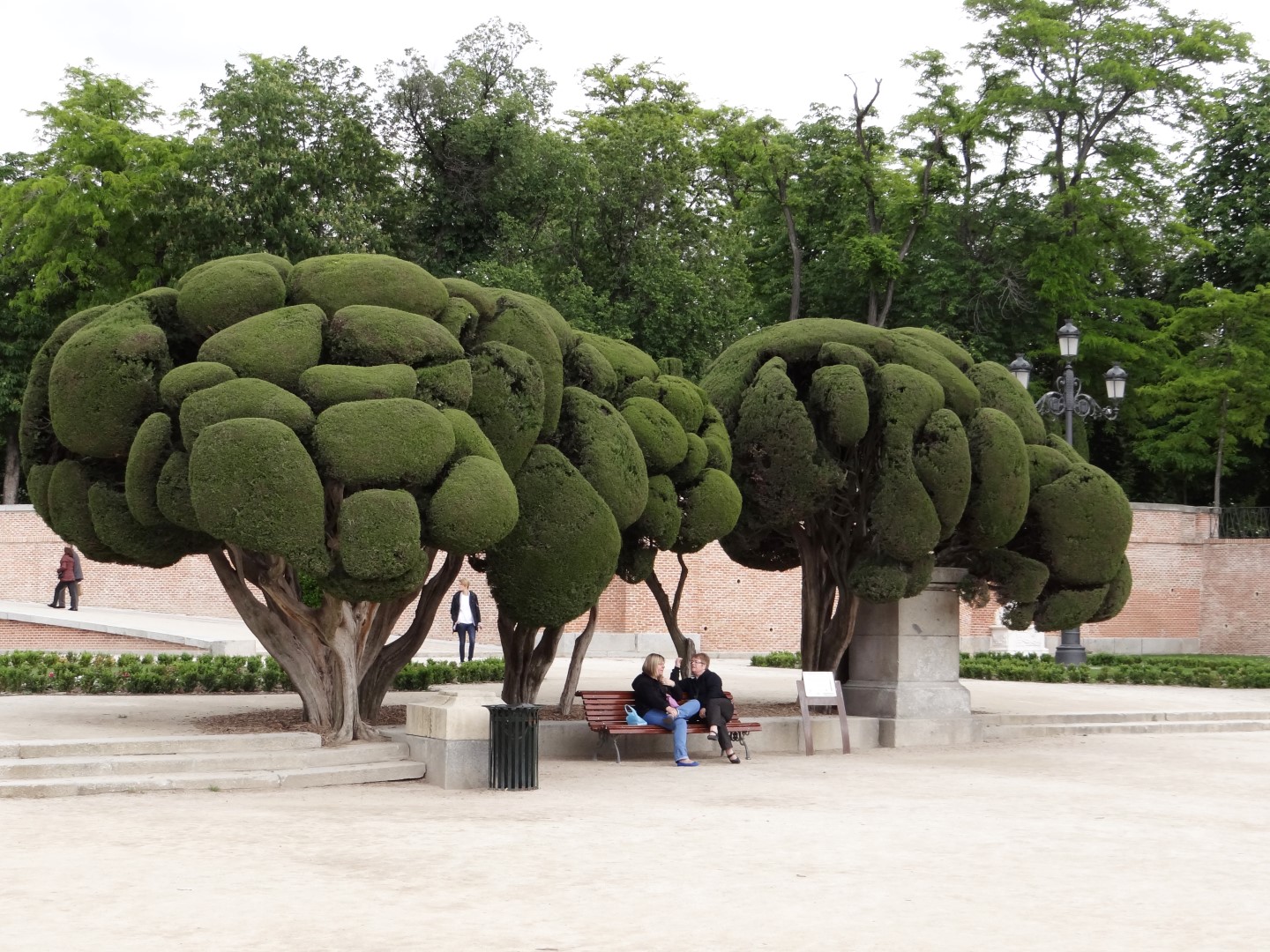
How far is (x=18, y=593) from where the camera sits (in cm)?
3700

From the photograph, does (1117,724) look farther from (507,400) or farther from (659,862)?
(659,862)

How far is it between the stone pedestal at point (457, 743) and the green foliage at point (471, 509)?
1397mm

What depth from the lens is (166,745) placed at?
1218 cm

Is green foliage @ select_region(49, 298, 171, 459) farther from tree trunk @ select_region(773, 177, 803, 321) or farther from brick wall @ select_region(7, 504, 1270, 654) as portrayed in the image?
tree trunk @ select_region(773, 177, 803, 321)

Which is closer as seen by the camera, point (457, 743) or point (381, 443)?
point (381, 443)

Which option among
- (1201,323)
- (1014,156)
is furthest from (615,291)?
(1201,323)

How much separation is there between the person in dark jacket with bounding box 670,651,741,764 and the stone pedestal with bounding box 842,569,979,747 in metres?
2.84

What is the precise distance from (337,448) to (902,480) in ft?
21.4

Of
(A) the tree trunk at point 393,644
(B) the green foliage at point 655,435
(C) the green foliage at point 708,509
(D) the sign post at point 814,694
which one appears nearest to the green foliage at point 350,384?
(B) the green foliage at point 655,435

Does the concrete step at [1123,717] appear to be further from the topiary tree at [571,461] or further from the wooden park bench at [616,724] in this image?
the topiary tree at [571,461]

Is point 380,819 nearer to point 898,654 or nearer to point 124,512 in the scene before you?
point 124,512

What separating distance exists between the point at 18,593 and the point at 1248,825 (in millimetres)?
33471

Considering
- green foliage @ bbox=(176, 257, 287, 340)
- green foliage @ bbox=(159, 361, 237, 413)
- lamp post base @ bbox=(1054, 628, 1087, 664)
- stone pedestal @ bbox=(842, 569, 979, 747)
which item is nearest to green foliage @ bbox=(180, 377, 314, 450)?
green foliage @ bbox=(159, 361, 237, 413)

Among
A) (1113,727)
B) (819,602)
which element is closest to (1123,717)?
(1113,727)
